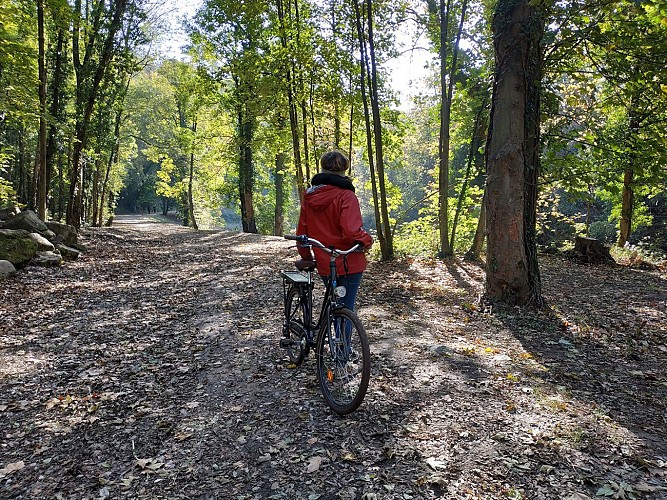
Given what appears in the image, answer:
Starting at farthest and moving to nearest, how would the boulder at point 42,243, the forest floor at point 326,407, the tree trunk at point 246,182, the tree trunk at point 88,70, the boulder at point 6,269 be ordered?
the tree trunk at point 246,182 → the tree trunk at point 88,70 → the boulder at point 42,243 → the boulder at point 6,269 → the forest floor at point 326,407

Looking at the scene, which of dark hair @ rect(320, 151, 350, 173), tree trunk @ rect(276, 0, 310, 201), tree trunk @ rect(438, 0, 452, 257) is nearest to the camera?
dark hair @ rect(320, 151, 350, 173)

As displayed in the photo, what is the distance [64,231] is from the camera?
12031 millimetres

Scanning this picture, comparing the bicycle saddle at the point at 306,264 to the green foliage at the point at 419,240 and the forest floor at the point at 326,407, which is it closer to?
the forest floor at the point at 326,407

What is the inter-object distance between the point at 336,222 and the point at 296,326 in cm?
135

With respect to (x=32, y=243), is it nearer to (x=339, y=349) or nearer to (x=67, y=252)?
(x=67, y=252)

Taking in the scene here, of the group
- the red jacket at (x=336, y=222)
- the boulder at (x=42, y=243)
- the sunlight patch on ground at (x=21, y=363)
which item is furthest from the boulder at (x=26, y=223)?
the red jacket at (x=336, y=222)

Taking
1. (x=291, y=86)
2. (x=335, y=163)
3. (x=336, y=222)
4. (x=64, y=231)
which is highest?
(x=291, y=86)

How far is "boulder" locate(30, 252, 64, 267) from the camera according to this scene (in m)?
9.70

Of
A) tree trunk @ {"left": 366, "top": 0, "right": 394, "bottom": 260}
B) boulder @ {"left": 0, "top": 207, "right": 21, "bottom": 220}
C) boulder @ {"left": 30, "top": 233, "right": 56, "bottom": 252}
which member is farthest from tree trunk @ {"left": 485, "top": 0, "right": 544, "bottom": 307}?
boulder @ {"left": 0, "top": 207, "right": 21, "bottom": 220}

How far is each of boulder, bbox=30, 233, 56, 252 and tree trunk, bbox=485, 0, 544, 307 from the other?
1014 cm

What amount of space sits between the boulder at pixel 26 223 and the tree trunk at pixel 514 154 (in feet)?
35.7

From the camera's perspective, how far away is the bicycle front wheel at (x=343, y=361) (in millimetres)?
3328

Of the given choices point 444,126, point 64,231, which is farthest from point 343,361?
point 64,231

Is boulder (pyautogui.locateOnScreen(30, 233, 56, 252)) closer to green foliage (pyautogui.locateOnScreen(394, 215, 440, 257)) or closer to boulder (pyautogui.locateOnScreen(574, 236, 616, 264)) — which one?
green foliage (pyautogui.locateOnScreen(394, 215, 440, 257))
